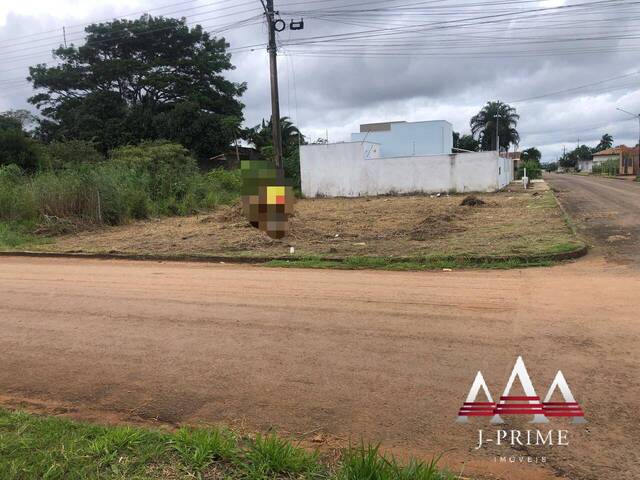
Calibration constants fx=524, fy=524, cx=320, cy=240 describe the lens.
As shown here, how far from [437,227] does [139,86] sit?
4272cm

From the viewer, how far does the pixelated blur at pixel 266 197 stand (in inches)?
207

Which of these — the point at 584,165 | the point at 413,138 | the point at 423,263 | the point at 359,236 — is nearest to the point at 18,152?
the point at 359,236

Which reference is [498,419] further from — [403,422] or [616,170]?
[616,170]

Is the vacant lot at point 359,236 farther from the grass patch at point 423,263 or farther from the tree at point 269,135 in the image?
the tree at point 269,135

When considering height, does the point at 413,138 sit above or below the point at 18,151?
above

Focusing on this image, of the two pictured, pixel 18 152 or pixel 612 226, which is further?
pixel 18 152

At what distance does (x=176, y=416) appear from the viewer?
12.5 ft

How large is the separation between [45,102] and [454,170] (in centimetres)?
4095

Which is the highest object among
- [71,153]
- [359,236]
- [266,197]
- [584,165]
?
[584,165]

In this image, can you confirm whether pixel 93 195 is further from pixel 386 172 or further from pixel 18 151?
pixel 18 151

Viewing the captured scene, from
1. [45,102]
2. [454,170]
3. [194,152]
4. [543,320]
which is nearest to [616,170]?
[454,170]

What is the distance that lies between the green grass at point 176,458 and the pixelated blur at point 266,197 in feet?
7.80

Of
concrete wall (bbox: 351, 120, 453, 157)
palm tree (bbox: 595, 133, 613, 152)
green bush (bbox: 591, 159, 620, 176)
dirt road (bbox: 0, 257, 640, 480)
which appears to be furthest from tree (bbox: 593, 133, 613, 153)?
dirt road (bbox: 0, 257, 640, 480)

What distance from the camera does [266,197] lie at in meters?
5.21
